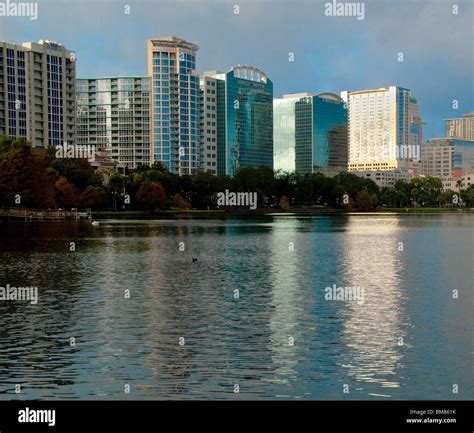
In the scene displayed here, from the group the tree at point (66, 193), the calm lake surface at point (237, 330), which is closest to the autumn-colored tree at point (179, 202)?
the tree at point (66, 193)

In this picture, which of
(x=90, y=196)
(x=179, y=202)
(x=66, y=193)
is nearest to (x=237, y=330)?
(x=66, y=193)

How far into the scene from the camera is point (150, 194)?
149 meters

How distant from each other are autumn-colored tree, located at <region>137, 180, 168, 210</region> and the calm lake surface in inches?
3871

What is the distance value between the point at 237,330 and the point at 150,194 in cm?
12548

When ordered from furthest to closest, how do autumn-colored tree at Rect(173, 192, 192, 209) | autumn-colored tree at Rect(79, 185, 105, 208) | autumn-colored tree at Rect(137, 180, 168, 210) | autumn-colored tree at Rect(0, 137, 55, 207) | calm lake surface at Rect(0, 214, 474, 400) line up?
1. autumn-colored tree at Rect(173, 192, 192, 209)
2. autumn-colored tree at Rect(137, 180, 168, 210)
3. autumn-colored tree at Rect(79, 185, 105, 208)
4. autumn-colored tree at Rect(0, 137, 55, 207)
5. calm lake surface at Rect(0, 214, 474, 400)

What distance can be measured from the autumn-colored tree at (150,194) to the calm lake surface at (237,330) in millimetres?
98318

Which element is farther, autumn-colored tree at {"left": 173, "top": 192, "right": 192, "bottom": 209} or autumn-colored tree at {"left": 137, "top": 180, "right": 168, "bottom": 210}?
autumn-colored tree at {"left": 173, "top": 192, "right": 192, "bottom": 209}

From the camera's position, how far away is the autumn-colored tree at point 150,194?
148 m

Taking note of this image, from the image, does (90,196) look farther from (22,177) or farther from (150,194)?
(22,177)

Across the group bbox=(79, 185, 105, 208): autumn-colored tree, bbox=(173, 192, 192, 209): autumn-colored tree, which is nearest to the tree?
bbox=(79, 185, 105, 208): autumn-colored tree

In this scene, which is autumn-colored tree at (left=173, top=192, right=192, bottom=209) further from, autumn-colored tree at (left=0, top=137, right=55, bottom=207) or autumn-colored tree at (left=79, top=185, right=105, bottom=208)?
autumn-colored tree at (left=0, top=137, right=55, bottom=207)

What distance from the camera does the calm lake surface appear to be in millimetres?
18375

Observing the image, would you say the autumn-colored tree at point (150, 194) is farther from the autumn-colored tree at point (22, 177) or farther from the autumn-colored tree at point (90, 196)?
the autumn-colored tree at point (22, 177)
